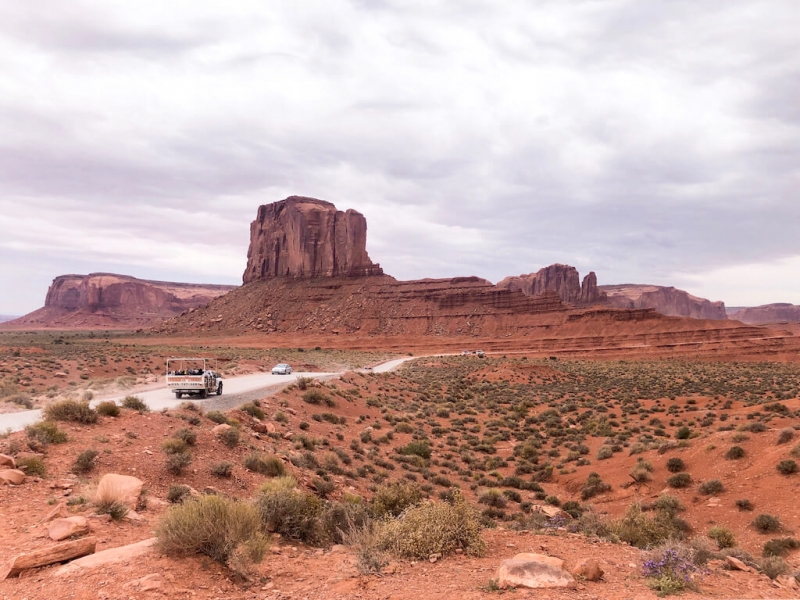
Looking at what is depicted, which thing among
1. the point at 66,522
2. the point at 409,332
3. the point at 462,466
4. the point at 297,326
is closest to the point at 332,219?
the point at 297,326

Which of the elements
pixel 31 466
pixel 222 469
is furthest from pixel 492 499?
pixel 31 466

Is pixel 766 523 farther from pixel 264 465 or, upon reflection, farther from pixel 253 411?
pixel 253 411

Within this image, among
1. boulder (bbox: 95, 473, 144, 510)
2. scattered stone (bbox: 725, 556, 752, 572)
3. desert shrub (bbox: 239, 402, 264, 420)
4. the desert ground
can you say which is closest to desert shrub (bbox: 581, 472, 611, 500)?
the desert ground

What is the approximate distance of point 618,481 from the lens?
1451 cm

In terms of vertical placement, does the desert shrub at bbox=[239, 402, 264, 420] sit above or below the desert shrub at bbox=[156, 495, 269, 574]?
below

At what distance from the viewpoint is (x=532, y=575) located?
18.1ft

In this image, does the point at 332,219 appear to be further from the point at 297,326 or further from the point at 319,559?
the point at 319,559

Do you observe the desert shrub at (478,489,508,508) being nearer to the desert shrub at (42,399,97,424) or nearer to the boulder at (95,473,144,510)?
the boulder at (95,473,144,510)

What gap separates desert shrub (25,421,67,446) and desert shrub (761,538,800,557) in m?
14.5

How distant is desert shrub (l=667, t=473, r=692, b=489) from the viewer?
42.9ft

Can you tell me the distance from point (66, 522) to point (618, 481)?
14.1 meters

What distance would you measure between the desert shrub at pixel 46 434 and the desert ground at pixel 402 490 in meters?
0.03

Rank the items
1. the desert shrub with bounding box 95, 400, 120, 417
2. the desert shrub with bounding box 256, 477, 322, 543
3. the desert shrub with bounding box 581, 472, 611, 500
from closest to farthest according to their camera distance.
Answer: the desert shrub with bounding box 256, 477, 322, 543, the desert shrub with bounding box 95, 400, 120, 417, the desert shrub with bounding box 581, 472, 611, 500

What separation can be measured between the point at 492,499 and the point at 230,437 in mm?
7141
